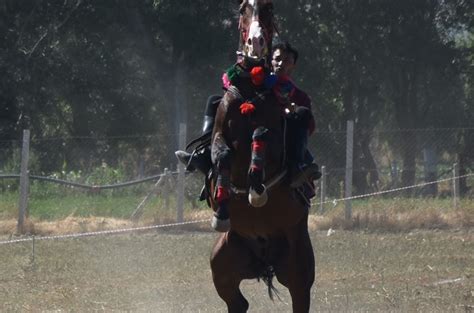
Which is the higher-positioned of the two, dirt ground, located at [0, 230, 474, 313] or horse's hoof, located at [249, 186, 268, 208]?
horse's hoof, located at [249, 186, 268, 208]

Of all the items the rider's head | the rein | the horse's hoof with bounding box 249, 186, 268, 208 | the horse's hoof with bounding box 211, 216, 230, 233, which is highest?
the rider's head

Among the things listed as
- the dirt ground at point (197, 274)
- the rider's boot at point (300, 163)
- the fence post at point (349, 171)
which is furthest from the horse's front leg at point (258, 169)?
the fence post at point (349, 171)

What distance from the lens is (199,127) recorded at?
2848 cm

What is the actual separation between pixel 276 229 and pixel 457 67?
23638mm

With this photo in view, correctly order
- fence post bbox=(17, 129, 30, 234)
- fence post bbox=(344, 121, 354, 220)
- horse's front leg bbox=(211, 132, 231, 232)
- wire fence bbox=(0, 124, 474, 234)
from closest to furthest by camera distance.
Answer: horse's front leg bbox=(211, 132, 231, 232) < fence post bbox=(17, 129, 30, 234) < fence post bbox=(344, 121, 354, 220) < wire fence bbox=(0, 124, 474, 234)

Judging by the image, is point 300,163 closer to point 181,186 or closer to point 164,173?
point 181,186

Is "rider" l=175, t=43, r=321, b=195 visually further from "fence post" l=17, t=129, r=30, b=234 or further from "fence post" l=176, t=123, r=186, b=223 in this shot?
"fence post" l=176, t=123, r=186, b=223

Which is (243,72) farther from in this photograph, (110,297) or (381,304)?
(110,297)

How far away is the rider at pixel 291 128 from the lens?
773 cm

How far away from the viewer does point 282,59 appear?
8.19 meters

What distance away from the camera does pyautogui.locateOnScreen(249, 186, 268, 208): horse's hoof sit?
7188 millimetres

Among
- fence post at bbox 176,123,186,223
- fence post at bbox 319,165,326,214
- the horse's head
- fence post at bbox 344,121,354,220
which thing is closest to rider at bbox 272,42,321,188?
the horse's head

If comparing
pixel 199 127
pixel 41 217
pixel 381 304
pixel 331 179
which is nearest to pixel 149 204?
pixel 41 217

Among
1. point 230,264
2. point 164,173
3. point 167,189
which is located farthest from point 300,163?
point 164,173
